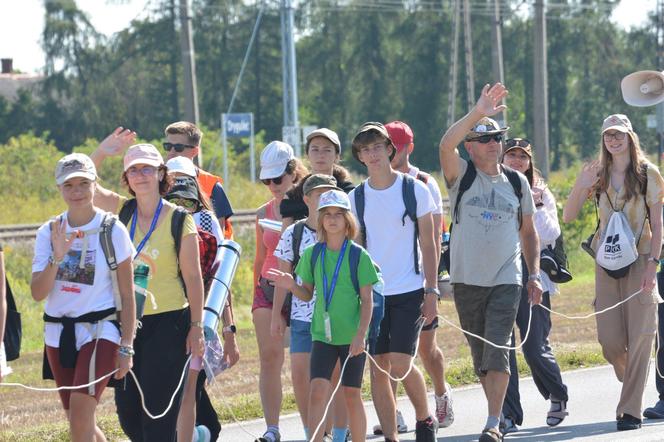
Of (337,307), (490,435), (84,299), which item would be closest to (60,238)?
(84,299)

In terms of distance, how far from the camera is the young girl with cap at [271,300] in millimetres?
9164

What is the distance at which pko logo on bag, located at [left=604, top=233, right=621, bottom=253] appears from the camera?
31.5ft

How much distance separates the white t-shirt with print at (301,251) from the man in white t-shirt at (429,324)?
32.1 inches

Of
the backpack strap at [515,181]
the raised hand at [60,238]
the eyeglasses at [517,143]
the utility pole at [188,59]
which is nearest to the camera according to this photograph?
the raised hand at [60,238]

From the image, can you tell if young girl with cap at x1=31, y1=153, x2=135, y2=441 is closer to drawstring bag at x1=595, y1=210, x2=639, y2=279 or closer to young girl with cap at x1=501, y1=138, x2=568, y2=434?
young girl with cap at x1=501, y1=138, x2=568, y2=434

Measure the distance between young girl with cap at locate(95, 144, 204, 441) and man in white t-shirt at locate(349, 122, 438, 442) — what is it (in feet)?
4.31

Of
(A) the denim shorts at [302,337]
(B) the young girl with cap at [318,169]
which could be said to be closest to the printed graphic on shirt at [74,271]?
(A) the denim shorts at [302,337]

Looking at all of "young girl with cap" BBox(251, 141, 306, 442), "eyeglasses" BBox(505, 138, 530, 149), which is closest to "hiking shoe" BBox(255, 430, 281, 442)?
"young girl with cap" BBox(251, 141, 306, 442)

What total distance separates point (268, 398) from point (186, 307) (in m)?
1.67

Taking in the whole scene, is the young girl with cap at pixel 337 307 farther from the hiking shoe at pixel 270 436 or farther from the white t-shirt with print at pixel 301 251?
the hiking shoe at pixel 270 436

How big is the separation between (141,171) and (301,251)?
3.99 feet

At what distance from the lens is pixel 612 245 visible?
9.61 meters

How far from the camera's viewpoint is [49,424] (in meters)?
10.3

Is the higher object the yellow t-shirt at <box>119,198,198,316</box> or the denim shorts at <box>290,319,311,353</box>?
the yellow t-shirt at <box>119,198,198,316</box>
